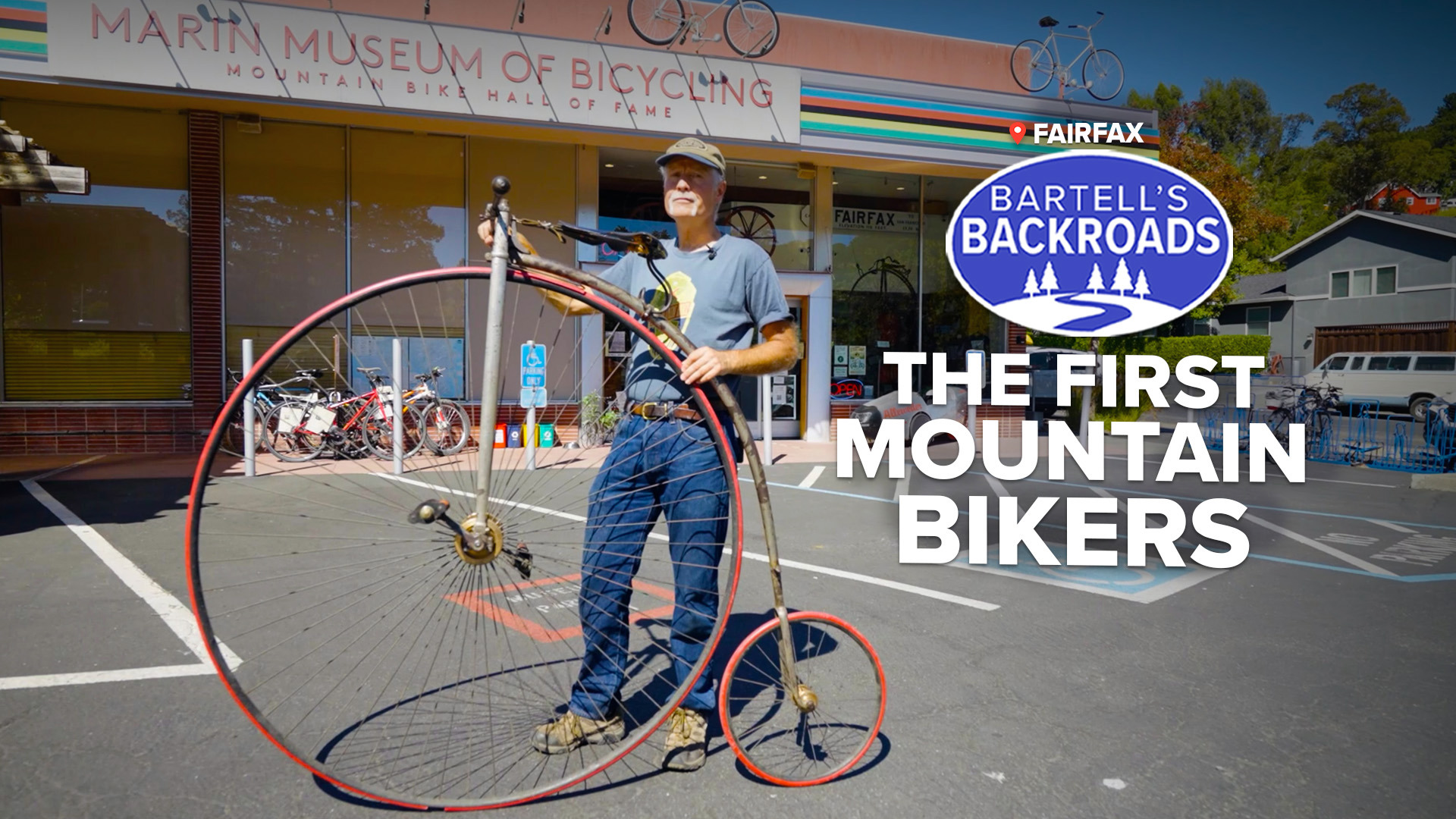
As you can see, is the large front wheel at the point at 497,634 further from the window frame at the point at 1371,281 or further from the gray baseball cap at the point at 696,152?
the window frame at the point at 1371,281

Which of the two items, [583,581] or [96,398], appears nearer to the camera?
[583,581]

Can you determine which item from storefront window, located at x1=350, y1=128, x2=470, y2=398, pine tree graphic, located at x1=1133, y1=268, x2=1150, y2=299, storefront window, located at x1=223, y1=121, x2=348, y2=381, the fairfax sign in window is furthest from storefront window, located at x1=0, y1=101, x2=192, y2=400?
the fairfax sign in window

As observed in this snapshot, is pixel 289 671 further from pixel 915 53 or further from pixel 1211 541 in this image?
pixel 915 53

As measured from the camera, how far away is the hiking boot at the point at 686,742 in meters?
3.00

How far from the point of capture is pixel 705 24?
15.8 metres

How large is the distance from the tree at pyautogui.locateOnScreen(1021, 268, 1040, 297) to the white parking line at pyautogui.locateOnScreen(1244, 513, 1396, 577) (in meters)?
6.01

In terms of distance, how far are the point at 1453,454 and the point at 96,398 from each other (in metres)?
18.6

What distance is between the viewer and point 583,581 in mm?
3004

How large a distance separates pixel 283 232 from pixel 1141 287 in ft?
40.1

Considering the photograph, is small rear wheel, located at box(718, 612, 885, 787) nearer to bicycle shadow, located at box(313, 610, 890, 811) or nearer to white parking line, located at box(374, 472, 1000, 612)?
bicycle shadow, located at box(313, 610, 890, 811)

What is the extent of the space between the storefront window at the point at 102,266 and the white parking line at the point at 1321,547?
13.9m

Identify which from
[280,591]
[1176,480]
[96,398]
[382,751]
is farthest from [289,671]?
[96,398]

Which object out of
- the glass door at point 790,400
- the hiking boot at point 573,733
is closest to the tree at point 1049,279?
the glass door at point 790,400

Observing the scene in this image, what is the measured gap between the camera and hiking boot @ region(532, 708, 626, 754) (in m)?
3.05
